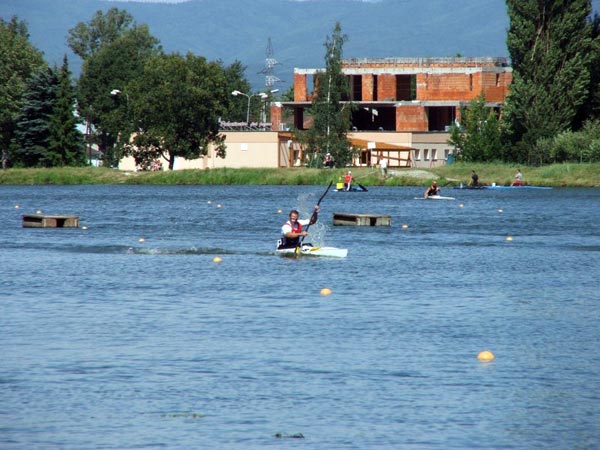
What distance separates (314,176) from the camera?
11606 centimetres

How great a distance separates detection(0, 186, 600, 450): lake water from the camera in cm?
1853

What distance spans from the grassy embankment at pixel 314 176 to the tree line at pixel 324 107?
170 centimetres

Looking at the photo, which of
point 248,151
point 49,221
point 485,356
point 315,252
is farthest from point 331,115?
point 485,356

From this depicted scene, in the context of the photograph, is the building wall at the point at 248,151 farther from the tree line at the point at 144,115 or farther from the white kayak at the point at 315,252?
the white kayak at the point at 315,252

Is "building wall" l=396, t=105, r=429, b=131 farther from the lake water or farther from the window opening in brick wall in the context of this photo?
the lake water

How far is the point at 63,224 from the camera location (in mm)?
60312

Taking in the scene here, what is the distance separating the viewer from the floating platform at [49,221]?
5944 cm

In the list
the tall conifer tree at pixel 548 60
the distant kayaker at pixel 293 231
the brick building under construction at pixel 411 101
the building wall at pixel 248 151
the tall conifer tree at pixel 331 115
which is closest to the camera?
the distant kayaker at pixel 293 231

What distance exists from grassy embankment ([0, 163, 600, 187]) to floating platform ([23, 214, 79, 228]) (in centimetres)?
4597

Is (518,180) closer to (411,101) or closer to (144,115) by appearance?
(144,115)

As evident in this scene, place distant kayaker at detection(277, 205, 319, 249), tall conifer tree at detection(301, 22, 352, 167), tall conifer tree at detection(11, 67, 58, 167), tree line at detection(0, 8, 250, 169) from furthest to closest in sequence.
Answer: tall conifer tree at detection(301, 22, 352, 167) → tall conifer tree at detection(11, 67, 58, 167) → tree line at detection(0, 8, 250, 169) → distant kayaker at detection(277, 205, 319, 249)

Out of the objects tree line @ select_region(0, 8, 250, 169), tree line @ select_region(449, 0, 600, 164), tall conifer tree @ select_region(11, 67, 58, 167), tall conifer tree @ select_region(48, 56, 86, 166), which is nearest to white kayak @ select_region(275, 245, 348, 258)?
tree line @ select_region(449, 0, 600, 164)

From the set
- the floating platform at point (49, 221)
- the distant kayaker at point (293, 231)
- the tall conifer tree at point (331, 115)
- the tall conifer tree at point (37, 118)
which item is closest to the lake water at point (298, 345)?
the distant kayaker at point (293, 231)

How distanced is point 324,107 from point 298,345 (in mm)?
106694
